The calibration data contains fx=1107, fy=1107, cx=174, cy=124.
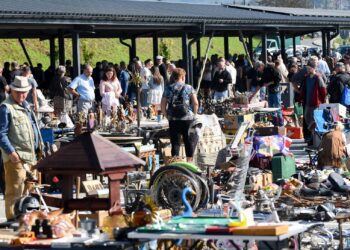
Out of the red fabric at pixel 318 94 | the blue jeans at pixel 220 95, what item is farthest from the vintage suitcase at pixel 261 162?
the blue jeans at pixel 220 95

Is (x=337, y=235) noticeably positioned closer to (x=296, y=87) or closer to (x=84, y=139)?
(x=84, y=139)

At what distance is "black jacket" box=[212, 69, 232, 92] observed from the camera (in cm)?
2448

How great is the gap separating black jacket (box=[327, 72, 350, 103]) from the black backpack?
5420 mm

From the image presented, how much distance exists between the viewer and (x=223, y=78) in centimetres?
2455

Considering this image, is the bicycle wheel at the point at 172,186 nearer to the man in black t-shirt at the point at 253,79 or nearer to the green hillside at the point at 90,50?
the man in black t-shirt at the point at 253,79

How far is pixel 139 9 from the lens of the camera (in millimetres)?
27484

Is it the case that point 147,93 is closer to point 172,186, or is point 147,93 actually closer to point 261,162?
point 261,162

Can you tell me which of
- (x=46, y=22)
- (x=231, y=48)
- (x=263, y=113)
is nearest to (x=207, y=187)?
(x=263, y=113)

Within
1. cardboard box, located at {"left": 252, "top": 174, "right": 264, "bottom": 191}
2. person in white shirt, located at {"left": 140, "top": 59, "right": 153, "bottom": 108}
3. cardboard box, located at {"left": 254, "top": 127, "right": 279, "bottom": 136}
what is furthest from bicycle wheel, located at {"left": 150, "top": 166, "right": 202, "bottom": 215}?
person in white shirt, located at {"left": 140, "top": 59, "right": 153, "bottom": 108}

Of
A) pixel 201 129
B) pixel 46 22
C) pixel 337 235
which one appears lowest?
pixel 337 235

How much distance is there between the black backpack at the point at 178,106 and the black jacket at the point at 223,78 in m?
9.56

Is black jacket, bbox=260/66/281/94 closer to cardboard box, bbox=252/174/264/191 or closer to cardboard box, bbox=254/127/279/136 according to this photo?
cardboard box, bbox=254/127/279/136

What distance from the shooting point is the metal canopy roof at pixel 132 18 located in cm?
2261

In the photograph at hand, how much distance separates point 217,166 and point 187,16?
1263 cm
